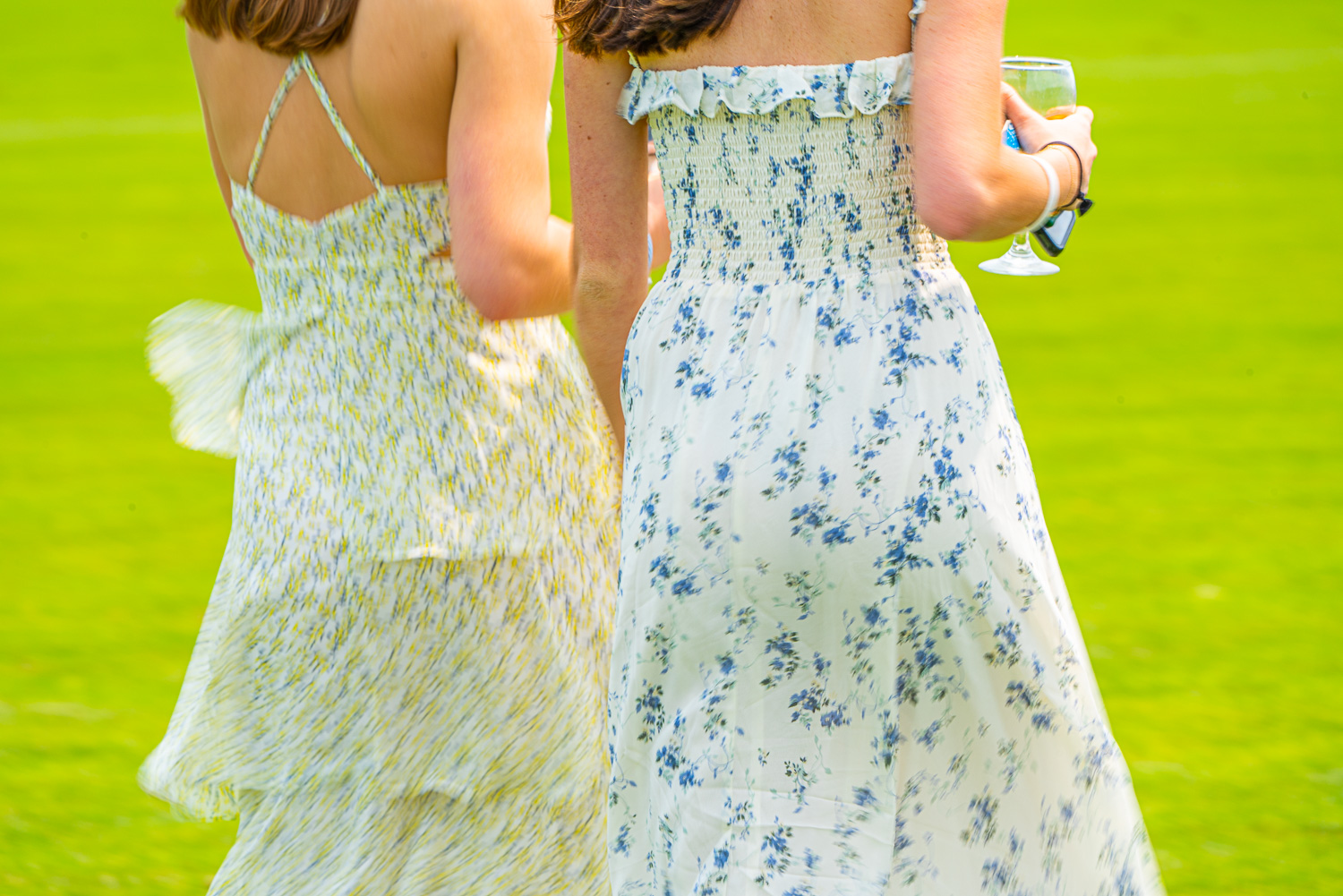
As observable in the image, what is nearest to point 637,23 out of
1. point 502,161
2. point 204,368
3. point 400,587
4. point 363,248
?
point 502,161

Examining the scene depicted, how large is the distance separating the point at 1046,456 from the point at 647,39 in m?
5.11

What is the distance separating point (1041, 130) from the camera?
178cm

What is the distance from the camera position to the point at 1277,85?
16.3m

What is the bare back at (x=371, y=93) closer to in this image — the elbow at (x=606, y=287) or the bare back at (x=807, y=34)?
the elbow at (x=606, y=287)

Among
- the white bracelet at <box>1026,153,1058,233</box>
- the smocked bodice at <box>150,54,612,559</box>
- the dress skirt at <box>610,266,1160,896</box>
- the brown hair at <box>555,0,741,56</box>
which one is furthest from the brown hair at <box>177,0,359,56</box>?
the white bracelet at <box>1026,153,1058,233</box>

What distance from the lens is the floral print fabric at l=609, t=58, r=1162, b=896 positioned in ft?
5.67

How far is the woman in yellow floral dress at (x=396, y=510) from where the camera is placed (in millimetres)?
2119

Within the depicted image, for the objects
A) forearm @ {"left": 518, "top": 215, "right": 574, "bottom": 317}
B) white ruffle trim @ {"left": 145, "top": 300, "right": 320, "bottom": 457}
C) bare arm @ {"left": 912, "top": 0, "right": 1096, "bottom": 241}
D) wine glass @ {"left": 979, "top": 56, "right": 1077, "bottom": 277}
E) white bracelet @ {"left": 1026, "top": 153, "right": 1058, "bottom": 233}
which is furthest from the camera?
white ruffle trim @ {"left": 145, "top": 300, "right": 320, "bottom": 457}

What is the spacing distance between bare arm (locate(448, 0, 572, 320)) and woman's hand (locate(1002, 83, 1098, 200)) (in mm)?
646

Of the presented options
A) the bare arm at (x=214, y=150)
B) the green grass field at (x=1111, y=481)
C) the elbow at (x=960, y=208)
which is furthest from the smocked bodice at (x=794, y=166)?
the green grass field at (x=1111, y=481)

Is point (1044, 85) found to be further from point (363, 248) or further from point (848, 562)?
point (363, 248)

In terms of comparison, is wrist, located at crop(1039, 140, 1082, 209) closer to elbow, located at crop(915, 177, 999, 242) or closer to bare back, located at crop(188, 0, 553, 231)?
elbow, located at crop(915, 177, 999, 242)

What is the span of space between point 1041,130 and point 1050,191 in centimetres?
10

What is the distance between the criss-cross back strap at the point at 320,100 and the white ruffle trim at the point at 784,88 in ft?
1.59
